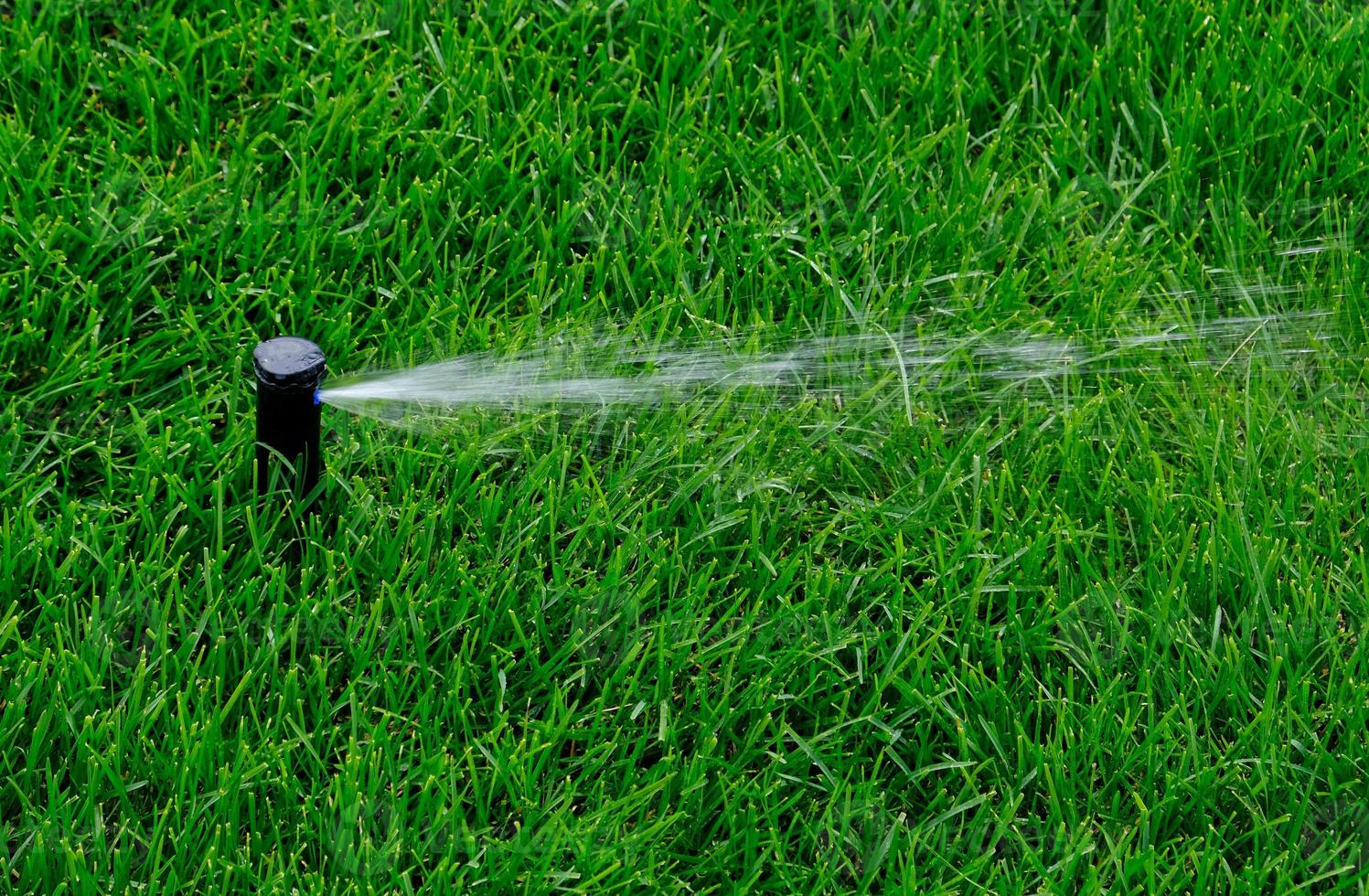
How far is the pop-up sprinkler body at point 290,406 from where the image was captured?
7.29ft

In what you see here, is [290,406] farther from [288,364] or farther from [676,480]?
[676,480]

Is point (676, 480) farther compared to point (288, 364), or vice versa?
point (676, 480)

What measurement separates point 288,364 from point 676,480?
75 cm

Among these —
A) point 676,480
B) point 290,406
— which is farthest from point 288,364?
point 676,480

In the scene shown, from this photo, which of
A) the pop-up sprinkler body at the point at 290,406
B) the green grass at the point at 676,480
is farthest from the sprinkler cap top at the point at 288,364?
the green grass at the point at 676,480

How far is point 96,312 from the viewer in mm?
2852

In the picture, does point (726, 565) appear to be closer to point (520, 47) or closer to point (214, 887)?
point (214, 887)

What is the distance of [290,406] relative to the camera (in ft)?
7.55

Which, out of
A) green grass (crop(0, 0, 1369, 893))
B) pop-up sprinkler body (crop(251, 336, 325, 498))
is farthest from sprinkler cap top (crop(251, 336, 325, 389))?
green grass (crop(0, 0, 1369, 893))

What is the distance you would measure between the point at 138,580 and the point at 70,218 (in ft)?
2.83

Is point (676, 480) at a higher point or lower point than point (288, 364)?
lower

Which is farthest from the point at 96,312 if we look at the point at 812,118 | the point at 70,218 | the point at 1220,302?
the point at 1220,302

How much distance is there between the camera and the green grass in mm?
2307

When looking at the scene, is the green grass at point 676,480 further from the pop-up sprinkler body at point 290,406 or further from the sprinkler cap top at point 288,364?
the sprinkler cap top at point 288,364
